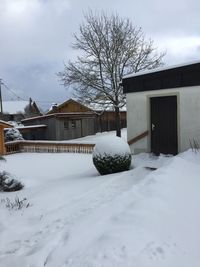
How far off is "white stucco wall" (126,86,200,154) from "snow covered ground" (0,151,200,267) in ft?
10.5

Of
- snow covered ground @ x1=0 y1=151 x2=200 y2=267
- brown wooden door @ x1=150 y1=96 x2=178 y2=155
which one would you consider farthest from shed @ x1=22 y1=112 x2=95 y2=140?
snow covered ground @ x1=0 y1=151 x2=200 y2=267

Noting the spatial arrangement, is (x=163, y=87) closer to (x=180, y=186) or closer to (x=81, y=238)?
(x=180, y=186)

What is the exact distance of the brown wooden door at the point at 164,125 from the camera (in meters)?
11.8

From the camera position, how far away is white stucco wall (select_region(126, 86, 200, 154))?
11.1 metres

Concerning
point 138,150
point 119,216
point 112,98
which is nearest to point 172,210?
point 119,216

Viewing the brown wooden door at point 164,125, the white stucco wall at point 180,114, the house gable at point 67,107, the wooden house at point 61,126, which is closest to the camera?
the white stucco wall at point 180,114

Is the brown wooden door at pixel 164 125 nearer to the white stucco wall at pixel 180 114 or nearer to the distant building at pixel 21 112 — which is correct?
the white stucco wall at pixel 180 114

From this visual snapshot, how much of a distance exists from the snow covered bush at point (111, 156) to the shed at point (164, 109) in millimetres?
2124

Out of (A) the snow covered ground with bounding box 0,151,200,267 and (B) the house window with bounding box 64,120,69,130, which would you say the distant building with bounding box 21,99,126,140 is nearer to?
(B) the house window with bounding box 64,120,69,130

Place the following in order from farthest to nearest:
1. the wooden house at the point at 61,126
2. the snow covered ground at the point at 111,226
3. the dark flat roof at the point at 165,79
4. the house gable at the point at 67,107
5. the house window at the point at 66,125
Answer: the house gable at the point at 67,107 → the house window at the point at 66,125 → the wooden house at the point at 61,126 → the dark flat roof at the point at 165,79 → the snow covered ground at the point at 111,226

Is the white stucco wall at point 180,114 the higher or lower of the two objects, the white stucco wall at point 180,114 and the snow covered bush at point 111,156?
the higher

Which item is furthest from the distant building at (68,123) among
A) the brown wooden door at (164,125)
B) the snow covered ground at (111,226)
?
the snow covered ground at (111,226)

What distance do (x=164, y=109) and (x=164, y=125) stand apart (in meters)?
0.54

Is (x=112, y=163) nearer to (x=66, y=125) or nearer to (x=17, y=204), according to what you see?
(x=17, y=204)
